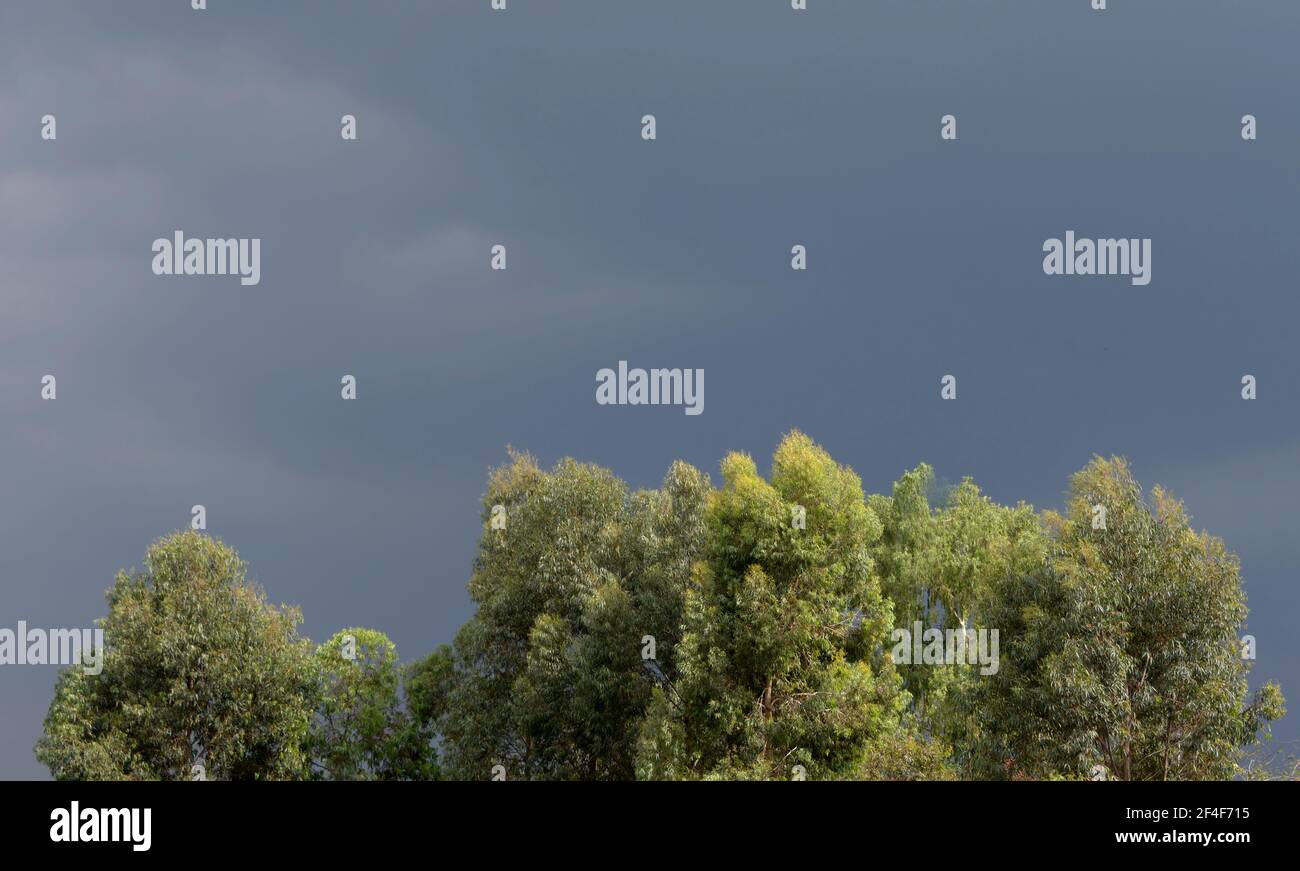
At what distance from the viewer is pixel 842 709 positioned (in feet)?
141

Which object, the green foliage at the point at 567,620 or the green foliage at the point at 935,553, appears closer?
the green foliage at the point at 567,620

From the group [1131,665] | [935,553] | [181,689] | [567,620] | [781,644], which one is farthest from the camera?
[935,553]

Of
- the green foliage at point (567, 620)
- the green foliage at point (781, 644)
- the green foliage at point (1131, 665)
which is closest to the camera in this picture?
the green foliage at point (1131, 665)

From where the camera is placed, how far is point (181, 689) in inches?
1991

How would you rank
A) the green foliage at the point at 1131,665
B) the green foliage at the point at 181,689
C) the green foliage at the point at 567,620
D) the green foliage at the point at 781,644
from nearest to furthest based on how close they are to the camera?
the green foliage at the point at 1131,665 < the green foliage at the point at 781,644 < the green foliage at the point at 181,689 < the green foliage at the point at 567,620

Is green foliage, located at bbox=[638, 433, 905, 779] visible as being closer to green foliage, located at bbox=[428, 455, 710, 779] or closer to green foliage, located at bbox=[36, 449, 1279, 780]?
green foliage, located at bbox=[36, 449, 1279, 780]

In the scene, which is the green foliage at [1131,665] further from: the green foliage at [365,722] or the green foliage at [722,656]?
the green foliage at [365,722]

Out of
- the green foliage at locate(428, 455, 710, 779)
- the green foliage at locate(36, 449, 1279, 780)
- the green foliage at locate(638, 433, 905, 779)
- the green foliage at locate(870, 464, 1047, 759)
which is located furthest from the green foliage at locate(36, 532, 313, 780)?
the green foliage at locate(870, 464, 1047, 759)

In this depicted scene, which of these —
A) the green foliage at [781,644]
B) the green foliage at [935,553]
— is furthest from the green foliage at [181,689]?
the green foliage at [935,553]

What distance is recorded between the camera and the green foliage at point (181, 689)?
50.1m

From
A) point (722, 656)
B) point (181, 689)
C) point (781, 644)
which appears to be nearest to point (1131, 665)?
point (781, 644)

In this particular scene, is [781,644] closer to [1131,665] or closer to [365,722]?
[1131,665]

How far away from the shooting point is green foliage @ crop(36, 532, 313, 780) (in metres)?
50.1
